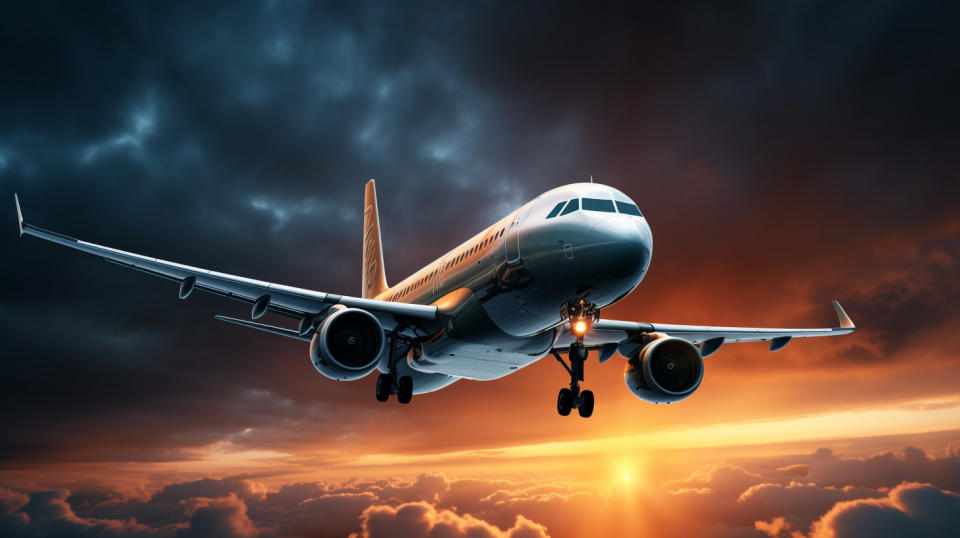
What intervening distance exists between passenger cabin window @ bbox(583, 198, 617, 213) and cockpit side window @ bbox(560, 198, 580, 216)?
0.19 m

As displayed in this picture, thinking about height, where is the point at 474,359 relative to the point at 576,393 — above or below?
above

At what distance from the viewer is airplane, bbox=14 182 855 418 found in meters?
16.8

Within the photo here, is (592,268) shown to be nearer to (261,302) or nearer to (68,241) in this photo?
(261,302)

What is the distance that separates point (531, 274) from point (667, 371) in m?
7.66

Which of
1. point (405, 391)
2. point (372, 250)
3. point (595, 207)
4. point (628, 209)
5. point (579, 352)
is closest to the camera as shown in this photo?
point (595, 207)

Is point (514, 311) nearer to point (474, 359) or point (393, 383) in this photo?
point (474, 359)

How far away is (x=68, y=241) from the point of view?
22.6m

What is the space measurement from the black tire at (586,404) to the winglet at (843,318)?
14.0m

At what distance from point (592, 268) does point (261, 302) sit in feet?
41.2

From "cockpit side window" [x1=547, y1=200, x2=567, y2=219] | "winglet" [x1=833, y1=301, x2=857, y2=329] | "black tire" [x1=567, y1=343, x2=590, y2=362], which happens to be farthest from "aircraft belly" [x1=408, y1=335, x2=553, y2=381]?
"winglet" [x1=833, y1=301, x2=857, y2=329]

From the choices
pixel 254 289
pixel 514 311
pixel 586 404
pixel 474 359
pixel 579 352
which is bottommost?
pixel 586 404

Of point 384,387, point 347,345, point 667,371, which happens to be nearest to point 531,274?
point 347,345

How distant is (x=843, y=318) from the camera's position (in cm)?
2727

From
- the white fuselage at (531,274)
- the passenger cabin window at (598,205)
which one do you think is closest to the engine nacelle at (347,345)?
the white fuselage at (531,274)
